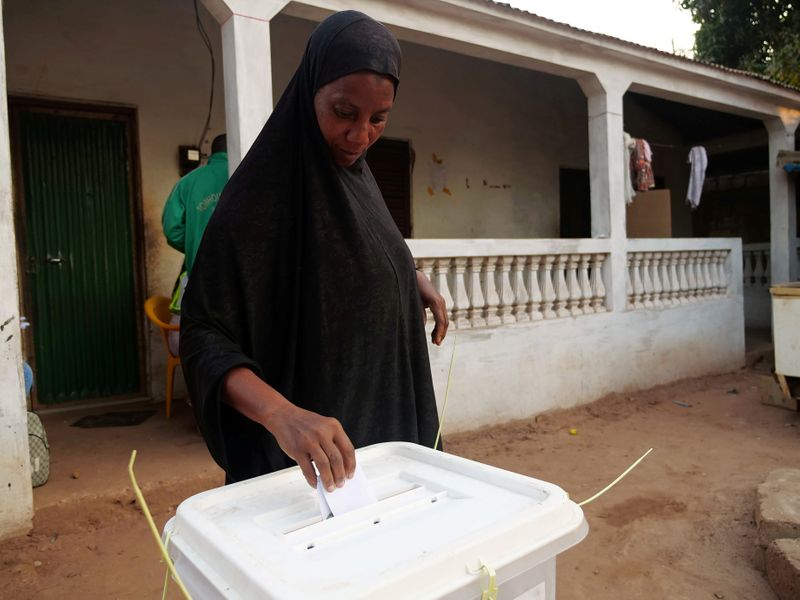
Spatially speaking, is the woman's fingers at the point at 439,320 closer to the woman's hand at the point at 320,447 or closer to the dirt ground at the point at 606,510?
the woman's hand at the point at 320,447

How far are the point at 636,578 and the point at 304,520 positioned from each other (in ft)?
7.24

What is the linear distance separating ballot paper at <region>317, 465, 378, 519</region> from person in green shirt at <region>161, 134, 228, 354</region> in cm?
280

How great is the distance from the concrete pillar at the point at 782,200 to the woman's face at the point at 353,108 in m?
7.64

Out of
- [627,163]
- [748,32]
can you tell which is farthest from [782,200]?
[748,32]

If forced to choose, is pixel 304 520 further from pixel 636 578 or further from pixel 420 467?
pixel 636 578

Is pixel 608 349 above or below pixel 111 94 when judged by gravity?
below

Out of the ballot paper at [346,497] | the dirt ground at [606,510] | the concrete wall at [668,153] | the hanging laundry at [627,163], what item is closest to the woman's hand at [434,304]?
the ballot paper at [346,497]

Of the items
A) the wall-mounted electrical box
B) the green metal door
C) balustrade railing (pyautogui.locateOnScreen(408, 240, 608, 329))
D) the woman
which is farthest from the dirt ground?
the wall-mounted electrical box

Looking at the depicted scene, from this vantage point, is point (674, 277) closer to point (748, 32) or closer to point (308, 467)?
point (308, 467)

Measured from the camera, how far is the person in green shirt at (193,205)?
11.6 ft

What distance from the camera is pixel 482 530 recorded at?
837 millimetres

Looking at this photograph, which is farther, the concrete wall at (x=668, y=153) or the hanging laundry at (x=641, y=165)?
the concrete wall at (x=668, y=153)

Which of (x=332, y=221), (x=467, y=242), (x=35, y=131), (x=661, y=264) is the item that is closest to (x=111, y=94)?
(x=35, y=131)

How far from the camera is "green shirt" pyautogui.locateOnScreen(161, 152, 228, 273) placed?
355cm
